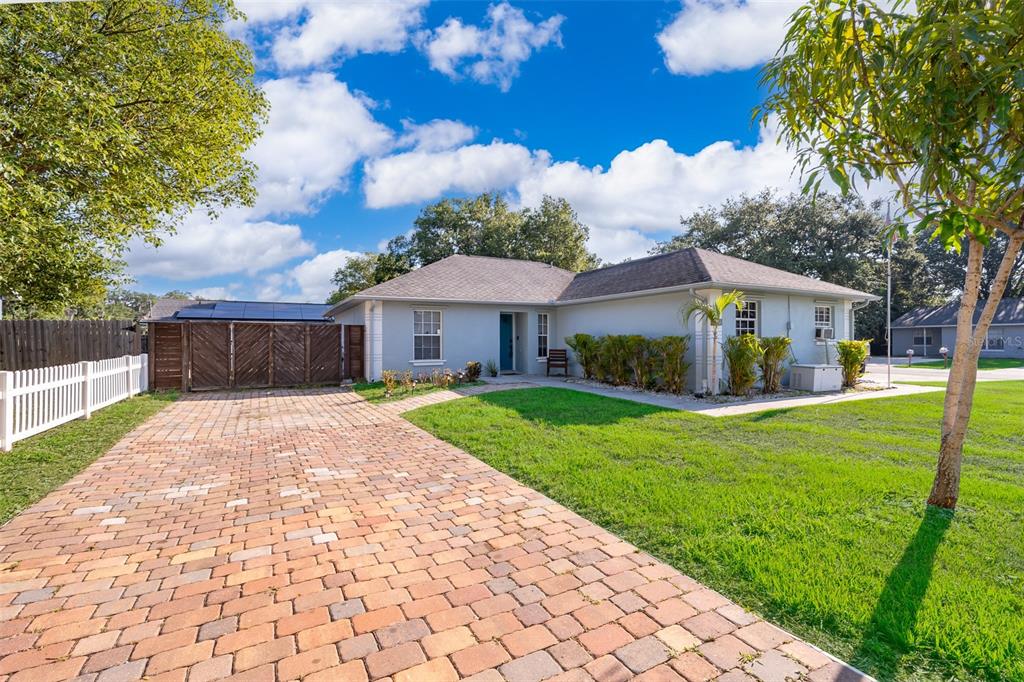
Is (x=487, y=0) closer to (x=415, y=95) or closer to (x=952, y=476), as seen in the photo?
(x=952, y=476)

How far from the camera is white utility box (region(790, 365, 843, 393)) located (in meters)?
12.0

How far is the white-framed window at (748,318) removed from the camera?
12180mm

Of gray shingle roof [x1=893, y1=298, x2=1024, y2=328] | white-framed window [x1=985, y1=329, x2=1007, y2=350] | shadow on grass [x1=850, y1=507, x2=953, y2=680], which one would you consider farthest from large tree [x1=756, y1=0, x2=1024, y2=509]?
white-framed window [x1=985, y1=329, x2=1007, y2=350]

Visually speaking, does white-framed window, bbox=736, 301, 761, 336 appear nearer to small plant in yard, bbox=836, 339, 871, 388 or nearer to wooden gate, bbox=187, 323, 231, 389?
small plant in yard, bbox=836, 339, 871, 388

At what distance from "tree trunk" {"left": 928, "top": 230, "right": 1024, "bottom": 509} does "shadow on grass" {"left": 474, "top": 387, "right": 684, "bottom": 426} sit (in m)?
4.22

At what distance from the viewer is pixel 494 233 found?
2970cm

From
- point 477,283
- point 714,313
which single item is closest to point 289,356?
point 477,283

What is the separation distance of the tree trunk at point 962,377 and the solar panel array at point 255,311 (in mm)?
25729

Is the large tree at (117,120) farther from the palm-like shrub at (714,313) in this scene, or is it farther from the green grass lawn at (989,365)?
the green grass lawn at (989,365)

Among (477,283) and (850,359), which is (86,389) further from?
(850,359)

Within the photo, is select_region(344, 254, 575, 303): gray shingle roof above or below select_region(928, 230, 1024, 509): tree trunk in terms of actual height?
above

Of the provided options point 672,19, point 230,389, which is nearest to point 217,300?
point 230,389

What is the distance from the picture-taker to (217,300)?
101 ft

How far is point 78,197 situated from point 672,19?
10.4 m
